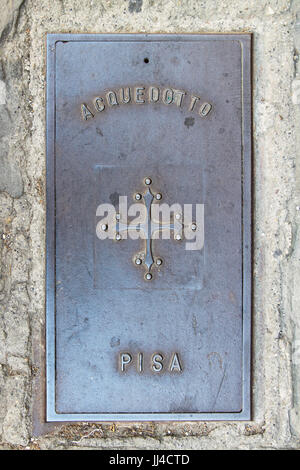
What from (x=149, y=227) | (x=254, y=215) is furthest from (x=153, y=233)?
(x=254, y=215)

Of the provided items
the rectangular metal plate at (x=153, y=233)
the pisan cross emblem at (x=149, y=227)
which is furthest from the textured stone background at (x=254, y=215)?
the pisan cross emblem at (x=149, y=227)

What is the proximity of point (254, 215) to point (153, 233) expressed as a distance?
14.7 inches

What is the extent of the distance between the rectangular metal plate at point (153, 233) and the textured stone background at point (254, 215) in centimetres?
6

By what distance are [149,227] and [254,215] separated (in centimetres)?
38

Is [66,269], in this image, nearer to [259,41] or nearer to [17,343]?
[17,343]

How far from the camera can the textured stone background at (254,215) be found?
136 centimetres

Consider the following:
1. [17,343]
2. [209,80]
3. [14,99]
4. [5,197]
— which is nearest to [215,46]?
[209,80]

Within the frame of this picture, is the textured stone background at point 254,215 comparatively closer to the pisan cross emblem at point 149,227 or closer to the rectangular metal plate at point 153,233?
the rectangular metal plate at point 153,233

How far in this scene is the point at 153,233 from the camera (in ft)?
4.41

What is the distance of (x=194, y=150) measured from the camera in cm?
134

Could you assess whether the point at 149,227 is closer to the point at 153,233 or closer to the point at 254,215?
the point at 153,233

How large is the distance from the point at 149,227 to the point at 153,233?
0.03 meters

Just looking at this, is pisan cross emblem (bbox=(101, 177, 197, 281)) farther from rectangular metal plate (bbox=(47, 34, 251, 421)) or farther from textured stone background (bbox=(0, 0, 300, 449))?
textured stone background (bbox=(0, 0, 300, 449))

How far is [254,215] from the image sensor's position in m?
1.39
